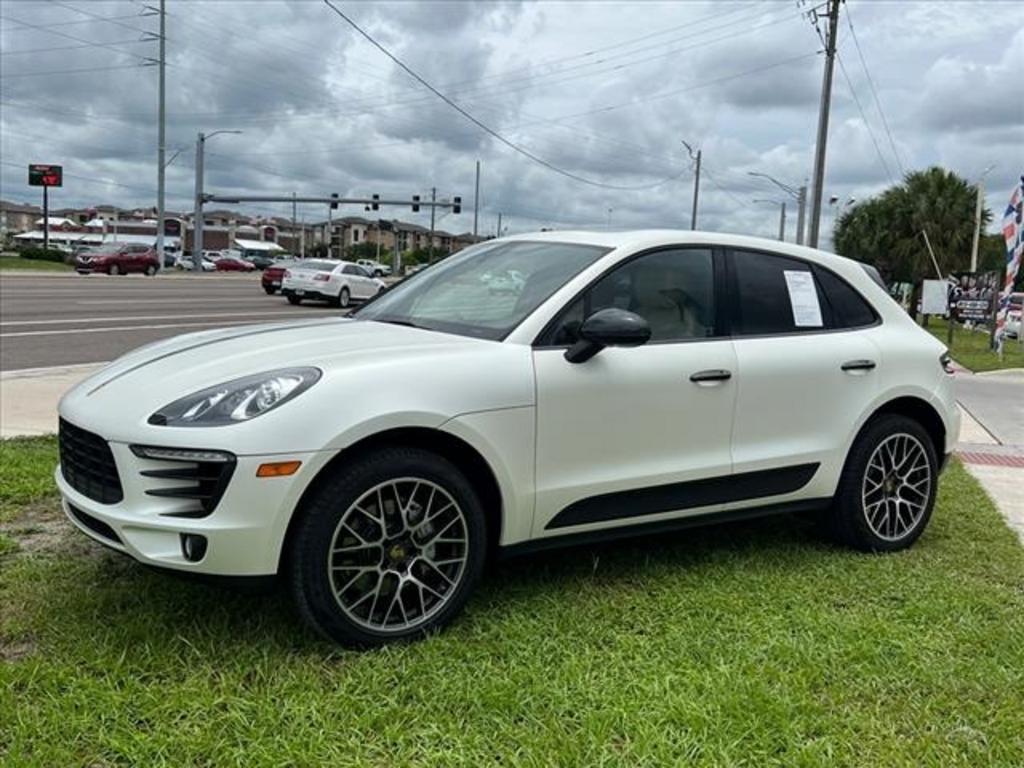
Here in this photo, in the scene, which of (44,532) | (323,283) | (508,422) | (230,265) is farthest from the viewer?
(230,265)

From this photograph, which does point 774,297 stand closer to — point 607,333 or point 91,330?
point 607,333

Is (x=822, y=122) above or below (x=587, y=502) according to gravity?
above

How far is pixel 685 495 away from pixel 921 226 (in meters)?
35.4

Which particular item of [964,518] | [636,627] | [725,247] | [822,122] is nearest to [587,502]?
[636,627]

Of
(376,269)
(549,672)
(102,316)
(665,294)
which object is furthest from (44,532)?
(376,269)

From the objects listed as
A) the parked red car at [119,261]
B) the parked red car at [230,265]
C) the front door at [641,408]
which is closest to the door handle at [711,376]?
the front door at [641,408]

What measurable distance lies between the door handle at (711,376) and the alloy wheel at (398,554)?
4.16 feet

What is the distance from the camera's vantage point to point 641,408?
402 centimetres

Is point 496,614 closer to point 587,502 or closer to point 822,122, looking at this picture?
point 587,502

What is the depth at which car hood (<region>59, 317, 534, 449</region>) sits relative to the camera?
10.9 ft

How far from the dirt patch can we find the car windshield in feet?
5.76

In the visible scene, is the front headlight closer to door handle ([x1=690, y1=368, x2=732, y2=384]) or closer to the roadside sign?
door handle ([x1=690, y1=368, x2=732, y2=384])

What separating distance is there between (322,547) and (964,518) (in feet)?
14.2

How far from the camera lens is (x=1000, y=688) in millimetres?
3438
